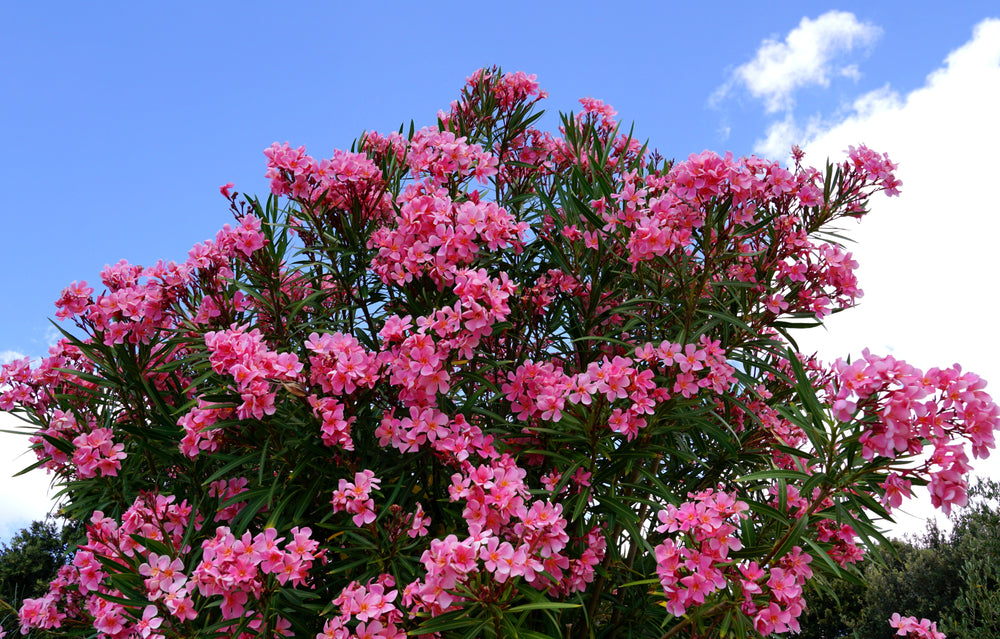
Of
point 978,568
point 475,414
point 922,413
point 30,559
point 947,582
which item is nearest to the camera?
point 922,413

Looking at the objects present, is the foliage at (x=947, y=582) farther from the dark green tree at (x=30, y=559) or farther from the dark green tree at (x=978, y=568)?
the dark green tree at (x=30, y=559)

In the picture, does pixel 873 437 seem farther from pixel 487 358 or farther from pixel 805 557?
pixel 487 358

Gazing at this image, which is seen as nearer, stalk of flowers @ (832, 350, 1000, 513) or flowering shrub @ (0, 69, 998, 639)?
stalk of flowers @ (832, 350, 1000, 513)

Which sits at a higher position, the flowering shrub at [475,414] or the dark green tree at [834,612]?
the flowering shrub at [475,414]

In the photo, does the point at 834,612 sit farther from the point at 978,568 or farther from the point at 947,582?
the point at 978,568

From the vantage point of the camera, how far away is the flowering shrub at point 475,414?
208cm

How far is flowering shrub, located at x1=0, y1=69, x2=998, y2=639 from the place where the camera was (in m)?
2.08

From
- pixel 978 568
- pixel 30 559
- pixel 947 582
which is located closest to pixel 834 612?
pixel 947 582

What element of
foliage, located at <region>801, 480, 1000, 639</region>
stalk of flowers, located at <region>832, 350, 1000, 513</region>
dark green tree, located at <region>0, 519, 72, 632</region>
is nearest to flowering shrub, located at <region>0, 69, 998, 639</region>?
stalk of flowers, located at <region>832, 350, 1000, 513</region>

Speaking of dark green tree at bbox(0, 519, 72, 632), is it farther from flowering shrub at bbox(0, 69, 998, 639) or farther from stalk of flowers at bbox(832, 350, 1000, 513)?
stalk of flowers at bbox(832, 350, 1000, 513)

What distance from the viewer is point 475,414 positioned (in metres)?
2.87

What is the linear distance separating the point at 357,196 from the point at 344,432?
91cm

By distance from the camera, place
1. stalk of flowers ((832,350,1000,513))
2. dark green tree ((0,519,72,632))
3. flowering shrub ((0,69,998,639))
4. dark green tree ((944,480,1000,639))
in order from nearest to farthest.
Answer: stalk of flowers ((832,350,1000,513)), flowering shrub ((0,69,998,639)), dark green tree ((944,480,1000,639)), dark green tree ((0,519,72,632))

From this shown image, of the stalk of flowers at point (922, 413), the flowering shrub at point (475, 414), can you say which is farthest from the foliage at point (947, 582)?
the stalk of flowers at point (922, 413)
